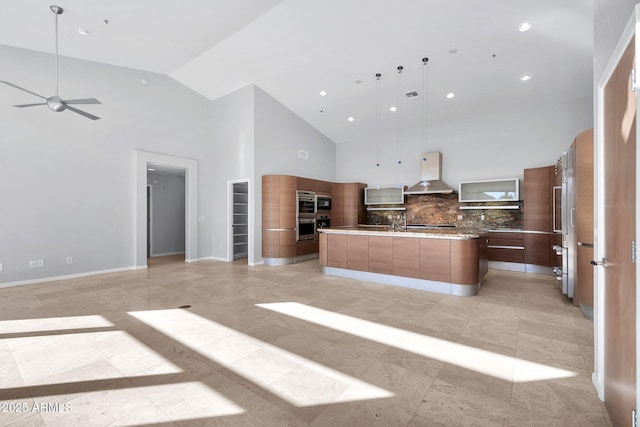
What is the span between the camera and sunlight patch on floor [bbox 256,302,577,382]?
7.31 feet

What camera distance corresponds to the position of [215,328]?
3.12 metres

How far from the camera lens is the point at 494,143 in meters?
7.04

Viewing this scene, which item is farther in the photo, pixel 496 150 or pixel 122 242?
pixel 496 150

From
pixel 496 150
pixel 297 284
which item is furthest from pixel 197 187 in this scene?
pixel 496 150

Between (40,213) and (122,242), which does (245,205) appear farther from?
(40,213)

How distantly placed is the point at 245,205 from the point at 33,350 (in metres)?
5.97

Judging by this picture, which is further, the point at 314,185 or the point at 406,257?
the point at 314,185

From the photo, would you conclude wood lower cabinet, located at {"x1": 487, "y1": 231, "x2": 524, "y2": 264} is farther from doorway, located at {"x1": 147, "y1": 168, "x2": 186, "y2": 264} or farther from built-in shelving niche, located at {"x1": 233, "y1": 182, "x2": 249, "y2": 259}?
doorway, located at {"x1": 147, "y1": 168, "x2": 186, "y2": 264}

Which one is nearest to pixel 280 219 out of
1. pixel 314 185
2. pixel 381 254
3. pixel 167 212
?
pixel 314 185

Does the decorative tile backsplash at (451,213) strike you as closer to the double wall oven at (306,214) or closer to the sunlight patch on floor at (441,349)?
the double wall oven at (306,214)

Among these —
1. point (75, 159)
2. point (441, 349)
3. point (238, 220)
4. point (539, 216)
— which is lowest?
point (441, 349)

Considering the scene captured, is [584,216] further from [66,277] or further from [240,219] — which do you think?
[66,277]

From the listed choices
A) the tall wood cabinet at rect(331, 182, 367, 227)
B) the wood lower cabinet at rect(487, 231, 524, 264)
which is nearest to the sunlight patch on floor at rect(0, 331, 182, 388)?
the tall wood cabinet at rect(331, 182, 367, 227)

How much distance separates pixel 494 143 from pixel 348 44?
4449 millimetres
